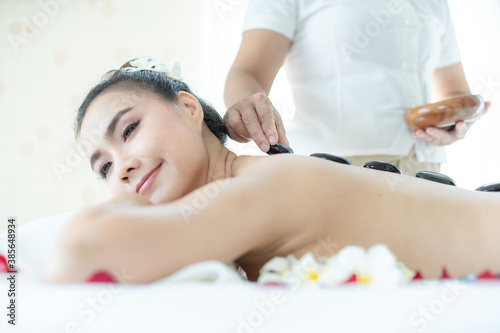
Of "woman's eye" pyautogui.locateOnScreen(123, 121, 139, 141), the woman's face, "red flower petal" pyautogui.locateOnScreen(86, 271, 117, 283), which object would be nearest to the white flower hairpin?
the woman's face

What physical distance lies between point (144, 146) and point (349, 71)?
773mm

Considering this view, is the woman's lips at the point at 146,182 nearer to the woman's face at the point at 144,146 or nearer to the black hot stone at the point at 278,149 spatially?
the woman's face at the point at 144,146

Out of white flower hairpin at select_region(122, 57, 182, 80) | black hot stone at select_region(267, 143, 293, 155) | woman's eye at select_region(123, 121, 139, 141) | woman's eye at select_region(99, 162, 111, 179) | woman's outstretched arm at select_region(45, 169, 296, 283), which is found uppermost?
white flower hairpin at select_region(122, 57, 182, 80)

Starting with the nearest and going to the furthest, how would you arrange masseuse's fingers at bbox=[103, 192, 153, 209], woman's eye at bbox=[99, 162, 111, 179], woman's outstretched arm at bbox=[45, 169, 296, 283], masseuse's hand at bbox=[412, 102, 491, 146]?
1. woman's outstretched arm at bbox=[45, 169, 296, 283]
2. masseuse's fingers at bbox=[103, 192, 153, 209]
3. woman's eye at bbox=[99, 162, 111, 179]
4. masseuse's hand at bbox=[412, 102, 491, 146]

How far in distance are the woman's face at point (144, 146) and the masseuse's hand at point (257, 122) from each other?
0.33 ft

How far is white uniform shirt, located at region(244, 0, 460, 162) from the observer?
1.42 meters

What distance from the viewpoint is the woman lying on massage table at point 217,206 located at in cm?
57

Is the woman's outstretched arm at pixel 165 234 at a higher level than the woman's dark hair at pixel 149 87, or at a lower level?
lower

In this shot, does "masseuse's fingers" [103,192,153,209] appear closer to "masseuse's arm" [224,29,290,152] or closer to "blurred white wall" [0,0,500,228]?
"masseuse's arm" [224,29,290,152]

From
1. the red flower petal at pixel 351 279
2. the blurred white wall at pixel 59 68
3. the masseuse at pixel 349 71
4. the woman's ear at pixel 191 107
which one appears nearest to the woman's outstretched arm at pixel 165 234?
the red flower petal at pixel 351 279

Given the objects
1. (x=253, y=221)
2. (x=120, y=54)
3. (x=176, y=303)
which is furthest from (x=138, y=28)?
(x=176, y=303)

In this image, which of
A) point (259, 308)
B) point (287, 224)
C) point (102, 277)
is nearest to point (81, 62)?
point (287, 224)

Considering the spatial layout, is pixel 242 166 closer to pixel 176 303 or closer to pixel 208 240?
pixel 208 240

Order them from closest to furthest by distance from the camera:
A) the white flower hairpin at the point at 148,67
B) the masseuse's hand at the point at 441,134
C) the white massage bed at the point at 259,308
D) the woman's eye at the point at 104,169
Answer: the white massage bed at the point at 259,308 < the woman's eye at the point at 104,169 < the white flower hairpin at the point at 148,67 < the masseuse's hand at the point at 441,134
